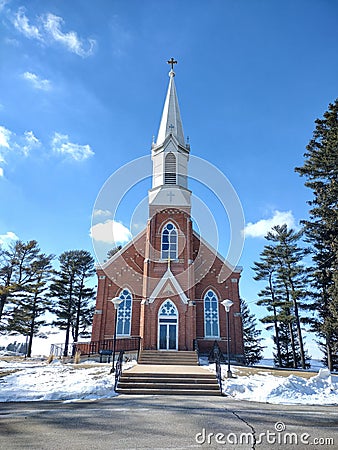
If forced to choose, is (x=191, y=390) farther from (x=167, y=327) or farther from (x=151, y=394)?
(x=167, y=327)

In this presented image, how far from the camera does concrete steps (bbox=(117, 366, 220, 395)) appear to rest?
1055cm

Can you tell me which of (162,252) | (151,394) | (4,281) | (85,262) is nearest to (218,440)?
(151,394)

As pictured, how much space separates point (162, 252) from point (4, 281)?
15.6 metres

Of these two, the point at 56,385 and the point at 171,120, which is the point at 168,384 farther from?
the point at 171,120

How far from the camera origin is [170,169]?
954 inches

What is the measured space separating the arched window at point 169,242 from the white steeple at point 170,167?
5.37 ft

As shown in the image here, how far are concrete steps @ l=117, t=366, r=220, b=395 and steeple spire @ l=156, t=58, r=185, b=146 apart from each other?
18172 mm

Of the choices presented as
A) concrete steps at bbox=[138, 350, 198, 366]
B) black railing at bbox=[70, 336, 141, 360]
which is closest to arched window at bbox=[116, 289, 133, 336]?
black railing at bbox=[70, 336, 141, 360]

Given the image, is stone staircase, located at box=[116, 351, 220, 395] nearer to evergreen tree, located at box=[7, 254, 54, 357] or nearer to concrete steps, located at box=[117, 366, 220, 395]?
concrete steps, located at box=[117, 366, 220, 395]

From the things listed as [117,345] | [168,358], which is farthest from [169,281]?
[117,345]

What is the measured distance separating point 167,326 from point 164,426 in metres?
14.2

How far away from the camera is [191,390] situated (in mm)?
10758

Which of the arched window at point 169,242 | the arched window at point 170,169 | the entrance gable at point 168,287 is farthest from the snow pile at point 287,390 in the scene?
the arched window at point 170,169

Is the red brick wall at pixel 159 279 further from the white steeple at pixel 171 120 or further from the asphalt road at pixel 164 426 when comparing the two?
the asphalt road at pixel 164 426
